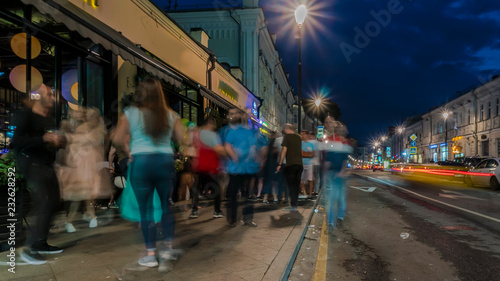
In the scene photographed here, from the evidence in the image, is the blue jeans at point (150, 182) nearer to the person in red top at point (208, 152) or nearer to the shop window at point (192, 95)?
the person in red top at point (208, 152)

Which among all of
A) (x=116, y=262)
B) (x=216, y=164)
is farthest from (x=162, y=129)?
(x=216, y=164)

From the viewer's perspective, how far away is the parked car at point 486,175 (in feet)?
46.5

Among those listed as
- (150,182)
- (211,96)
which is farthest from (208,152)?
(211,96)

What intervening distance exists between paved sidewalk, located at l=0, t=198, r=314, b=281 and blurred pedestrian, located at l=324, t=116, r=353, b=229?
74cm

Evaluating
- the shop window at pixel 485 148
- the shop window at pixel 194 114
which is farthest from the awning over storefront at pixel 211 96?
the shop window at pixel 485 148

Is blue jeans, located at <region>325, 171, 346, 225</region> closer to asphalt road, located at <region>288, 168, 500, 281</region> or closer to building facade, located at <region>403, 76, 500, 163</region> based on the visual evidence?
asphalt road, located at <region>288, 168, 500, 281</region>

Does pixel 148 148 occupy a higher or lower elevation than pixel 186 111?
lower

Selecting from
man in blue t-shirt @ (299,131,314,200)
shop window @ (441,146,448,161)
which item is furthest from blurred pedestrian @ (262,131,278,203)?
shop window @ (441,146,448,161)

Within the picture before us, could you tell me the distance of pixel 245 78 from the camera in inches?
1029

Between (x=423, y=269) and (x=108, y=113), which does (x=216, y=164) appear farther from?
(x=108, y=113)

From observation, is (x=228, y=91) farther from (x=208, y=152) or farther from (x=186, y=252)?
(x=186, y=252)

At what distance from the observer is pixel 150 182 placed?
3.28m

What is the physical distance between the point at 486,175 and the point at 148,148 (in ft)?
51.9

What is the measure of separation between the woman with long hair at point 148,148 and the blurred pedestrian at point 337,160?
3402mm
